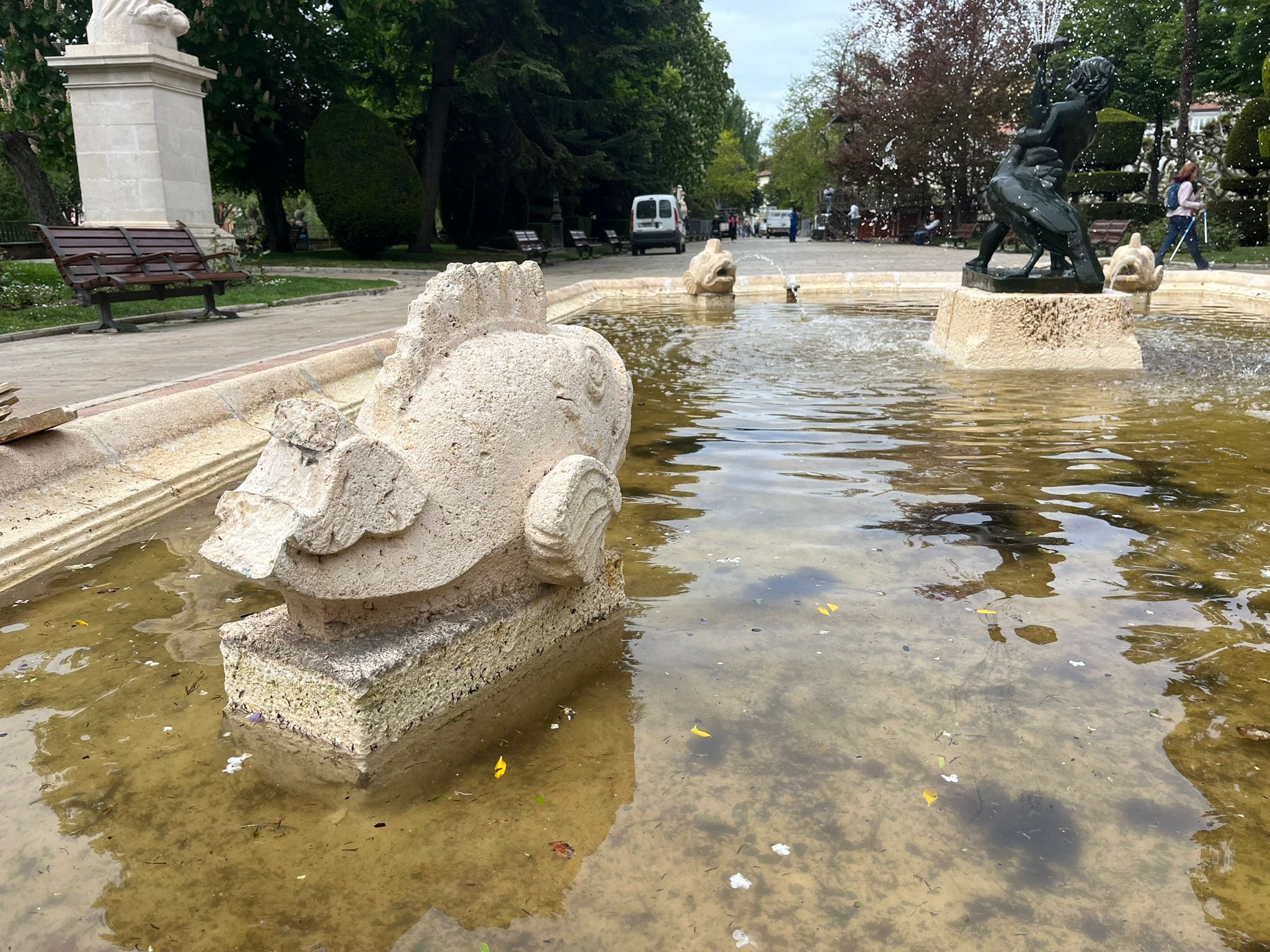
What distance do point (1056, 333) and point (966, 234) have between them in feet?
81.2

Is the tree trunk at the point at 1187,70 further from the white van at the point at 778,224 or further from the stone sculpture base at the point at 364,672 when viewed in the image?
the white van at the point at 778,224

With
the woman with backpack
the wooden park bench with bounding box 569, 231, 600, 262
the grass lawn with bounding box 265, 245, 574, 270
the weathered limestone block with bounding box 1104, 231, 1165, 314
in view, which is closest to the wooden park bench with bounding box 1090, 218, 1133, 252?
the woman with backpack

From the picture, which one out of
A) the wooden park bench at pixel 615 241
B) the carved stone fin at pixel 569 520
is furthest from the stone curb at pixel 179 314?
the wooden park bench at pixel 615 241

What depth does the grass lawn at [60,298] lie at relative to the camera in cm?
1084

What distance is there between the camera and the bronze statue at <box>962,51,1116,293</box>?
8.37 meters

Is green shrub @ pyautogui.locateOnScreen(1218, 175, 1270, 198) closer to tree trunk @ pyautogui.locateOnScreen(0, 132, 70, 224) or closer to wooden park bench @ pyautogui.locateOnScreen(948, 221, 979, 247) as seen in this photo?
wooden park bench @ pyautogui.locateOnScreen(948, 221, 979, 247)

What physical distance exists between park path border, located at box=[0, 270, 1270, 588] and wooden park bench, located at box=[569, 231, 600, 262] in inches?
791

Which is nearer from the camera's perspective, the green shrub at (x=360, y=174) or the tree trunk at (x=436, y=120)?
the green shrub at (x=360, y=174)

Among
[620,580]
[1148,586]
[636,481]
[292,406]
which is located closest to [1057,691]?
[1148,586]

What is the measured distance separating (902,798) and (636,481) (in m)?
2.98

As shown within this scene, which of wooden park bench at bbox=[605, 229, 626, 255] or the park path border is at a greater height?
wooden park bench at bbox=[605, 229, 626, 255]

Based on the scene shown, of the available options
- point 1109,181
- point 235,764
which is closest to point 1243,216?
point 1109,181

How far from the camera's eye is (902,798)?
2328 millimetres

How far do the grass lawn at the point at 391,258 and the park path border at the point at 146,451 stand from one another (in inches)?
477
